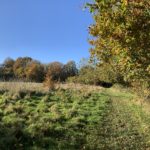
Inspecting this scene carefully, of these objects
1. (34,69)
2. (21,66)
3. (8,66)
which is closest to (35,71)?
(34,69)

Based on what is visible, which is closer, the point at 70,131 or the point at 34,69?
the point at 70,131

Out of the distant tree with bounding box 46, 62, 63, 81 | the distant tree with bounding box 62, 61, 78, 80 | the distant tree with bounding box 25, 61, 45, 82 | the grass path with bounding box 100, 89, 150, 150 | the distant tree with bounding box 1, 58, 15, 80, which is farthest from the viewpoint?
the distant tree with bounding box 1, 58, 15, 80

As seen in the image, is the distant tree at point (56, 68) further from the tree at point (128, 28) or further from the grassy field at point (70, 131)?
the tree at point (128, 28)

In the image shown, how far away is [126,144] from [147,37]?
392 centimetres

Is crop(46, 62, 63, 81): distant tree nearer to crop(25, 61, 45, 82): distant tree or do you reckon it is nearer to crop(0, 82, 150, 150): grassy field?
crop(25, 61, 45, 82): distant tree

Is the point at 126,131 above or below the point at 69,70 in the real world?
below

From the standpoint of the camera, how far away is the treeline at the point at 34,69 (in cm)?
8988

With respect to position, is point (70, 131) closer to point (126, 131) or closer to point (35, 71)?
point (126, 131)

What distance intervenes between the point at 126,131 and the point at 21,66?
8789 centimetres

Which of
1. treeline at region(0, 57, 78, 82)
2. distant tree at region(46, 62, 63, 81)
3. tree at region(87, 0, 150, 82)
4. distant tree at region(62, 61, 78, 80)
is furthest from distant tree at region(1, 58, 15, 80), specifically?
tree at region(87, 0, 150, 82)

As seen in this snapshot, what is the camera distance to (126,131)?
1612cm

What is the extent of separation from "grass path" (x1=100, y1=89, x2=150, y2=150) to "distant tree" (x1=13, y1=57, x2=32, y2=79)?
74.9 m

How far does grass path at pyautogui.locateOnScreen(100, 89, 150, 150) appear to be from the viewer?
526 inches

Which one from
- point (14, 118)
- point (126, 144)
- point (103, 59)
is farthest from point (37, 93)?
point (126, 144)
